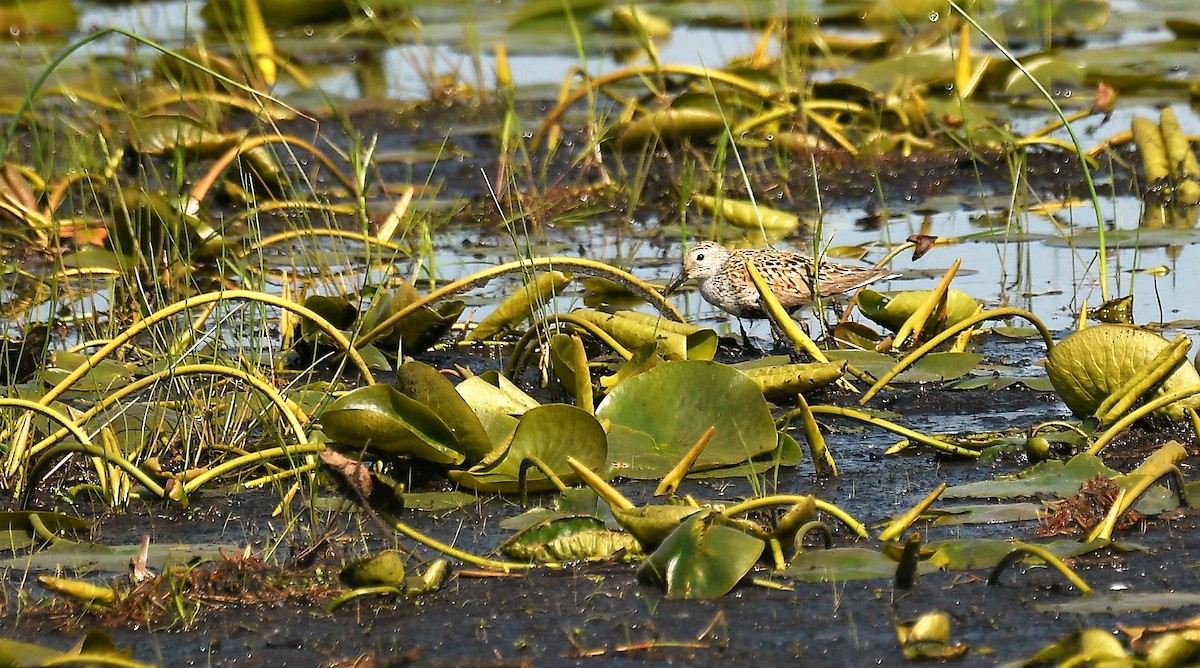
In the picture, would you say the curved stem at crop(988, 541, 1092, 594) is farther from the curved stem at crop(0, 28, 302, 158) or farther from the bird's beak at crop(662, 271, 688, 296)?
the bird's beak at crop(662, 271, 688, 296)

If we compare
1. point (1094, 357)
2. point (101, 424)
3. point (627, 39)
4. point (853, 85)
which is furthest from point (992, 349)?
point (627, 39)

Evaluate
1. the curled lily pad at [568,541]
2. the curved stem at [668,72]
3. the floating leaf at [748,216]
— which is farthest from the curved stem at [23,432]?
the curved stem at [668,72]

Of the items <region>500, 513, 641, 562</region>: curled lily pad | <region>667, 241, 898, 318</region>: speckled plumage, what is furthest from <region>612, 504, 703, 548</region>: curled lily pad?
<region>667, 241, 898, 318</region>: speckled plumage

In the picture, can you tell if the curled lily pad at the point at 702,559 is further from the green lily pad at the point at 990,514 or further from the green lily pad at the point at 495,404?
the green lily pad at the point at 495,404

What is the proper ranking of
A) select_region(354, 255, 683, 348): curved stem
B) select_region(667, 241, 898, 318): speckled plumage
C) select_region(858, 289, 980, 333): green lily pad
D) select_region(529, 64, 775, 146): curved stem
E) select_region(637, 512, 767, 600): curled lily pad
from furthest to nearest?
1. select_region(529, 64, 775, 146): curved stem
2. select_region(667, 241, 898, 318): speckled plumage
3. select_region(858, 289, 980, 333): green lily pad
4. select_region(354, 255, 683, 348): curved stem
5. select_region(637, 512, 767, 600): curled lily pad

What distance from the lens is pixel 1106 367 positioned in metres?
4.87

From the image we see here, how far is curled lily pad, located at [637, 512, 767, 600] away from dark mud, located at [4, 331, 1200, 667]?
0.13 feet

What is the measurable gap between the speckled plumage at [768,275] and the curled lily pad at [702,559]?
290 centimetres

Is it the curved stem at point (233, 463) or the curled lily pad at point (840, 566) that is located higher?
the curved stem at point (233, 463)

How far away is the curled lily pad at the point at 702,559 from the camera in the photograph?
148 inches

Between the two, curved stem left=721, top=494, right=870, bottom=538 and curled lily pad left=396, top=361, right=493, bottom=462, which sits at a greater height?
curled lily pad left=396, top=361, right=493, bottom=462

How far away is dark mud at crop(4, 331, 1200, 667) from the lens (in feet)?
11.6

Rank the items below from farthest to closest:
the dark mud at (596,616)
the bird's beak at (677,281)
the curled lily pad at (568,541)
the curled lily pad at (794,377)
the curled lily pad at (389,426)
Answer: the bird's beak at (677,281) → the curled lily pad at (794,377) → the curled lily pad at (389,426) → the curled lily pad at (568,541) → the dark mud at (596,616)

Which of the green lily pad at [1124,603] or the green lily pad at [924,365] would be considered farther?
the green lily pad at [924,365]
